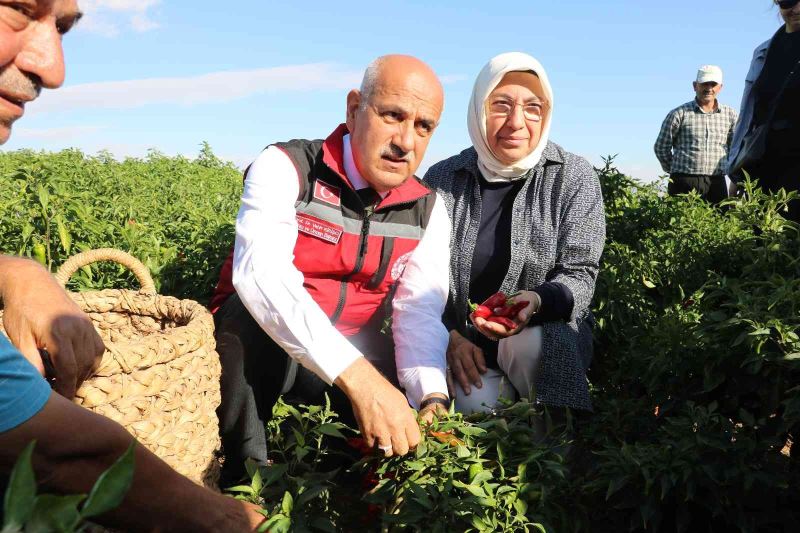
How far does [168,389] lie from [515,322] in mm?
1166

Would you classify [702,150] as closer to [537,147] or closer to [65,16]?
[537,147]

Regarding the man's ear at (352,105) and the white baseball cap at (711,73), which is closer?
the man's ear at (352,105)

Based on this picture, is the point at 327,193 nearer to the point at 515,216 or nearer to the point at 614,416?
the point at 515,216

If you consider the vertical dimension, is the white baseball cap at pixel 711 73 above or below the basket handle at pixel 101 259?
above

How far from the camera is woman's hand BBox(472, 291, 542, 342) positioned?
2842mm

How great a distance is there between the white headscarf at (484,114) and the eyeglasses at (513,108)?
0.03m

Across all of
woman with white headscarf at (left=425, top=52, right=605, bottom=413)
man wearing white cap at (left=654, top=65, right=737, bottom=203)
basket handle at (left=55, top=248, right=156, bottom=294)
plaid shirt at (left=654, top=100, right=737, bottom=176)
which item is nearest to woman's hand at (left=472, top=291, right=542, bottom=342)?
woman with white headscarf at (left=425, top=52, right=605, bottom=413)

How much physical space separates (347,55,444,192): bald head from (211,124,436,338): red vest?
97mm

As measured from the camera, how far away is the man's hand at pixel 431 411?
7.45ft

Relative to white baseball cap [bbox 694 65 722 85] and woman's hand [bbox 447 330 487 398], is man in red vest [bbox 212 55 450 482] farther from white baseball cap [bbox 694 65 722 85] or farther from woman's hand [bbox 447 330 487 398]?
white baseball cap [bbox 694 65 722 85]

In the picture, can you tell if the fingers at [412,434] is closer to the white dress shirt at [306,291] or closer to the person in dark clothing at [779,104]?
the white dress shirt at [306,291]

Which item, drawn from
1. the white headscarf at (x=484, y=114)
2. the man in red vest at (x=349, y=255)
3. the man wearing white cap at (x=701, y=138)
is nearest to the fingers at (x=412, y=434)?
the man in red vest at (x=349, y=255)

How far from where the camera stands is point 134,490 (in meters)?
1.18

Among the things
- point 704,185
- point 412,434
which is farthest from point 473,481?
point 704,185
